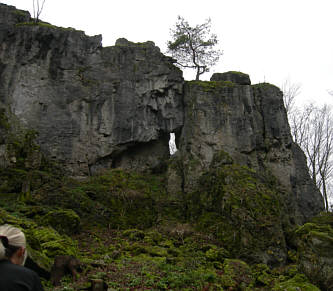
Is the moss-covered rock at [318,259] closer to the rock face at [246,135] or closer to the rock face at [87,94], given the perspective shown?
the rock face at [246,135]

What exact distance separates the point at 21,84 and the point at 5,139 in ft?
14.6

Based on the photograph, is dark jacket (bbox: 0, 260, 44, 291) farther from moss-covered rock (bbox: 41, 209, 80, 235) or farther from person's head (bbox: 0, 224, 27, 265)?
moss-covered rock (bbox: 41, 209, 80, 235)

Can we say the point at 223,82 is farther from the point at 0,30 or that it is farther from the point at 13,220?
the point at 13,220

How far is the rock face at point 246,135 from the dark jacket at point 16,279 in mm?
17198

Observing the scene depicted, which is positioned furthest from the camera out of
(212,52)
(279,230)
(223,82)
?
(212,52)

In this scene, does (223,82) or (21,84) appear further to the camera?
(223,82)

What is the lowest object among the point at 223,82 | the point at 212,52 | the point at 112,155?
the point at 112,155

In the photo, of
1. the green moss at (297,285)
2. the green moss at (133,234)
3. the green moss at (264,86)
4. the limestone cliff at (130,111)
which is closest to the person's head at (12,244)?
the green moss at (297,285)

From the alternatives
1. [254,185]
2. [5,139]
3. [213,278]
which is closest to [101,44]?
[5,139]

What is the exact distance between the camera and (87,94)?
2072 cm

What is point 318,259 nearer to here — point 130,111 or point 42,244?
point 42,244

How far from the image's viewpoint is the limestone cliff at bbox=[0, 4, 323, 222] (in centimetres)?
1939

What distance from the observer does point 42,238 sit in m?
9.58

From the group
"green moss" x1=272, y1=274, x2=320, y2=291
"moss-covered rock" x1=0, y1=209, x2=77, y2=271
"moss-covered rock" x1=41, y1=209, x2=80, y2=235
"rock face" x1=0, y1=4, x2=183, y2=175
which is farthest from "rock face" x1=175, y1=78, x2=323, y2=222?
"moss-covered rock" x1=0, y1=209, x2=77, y2=271
